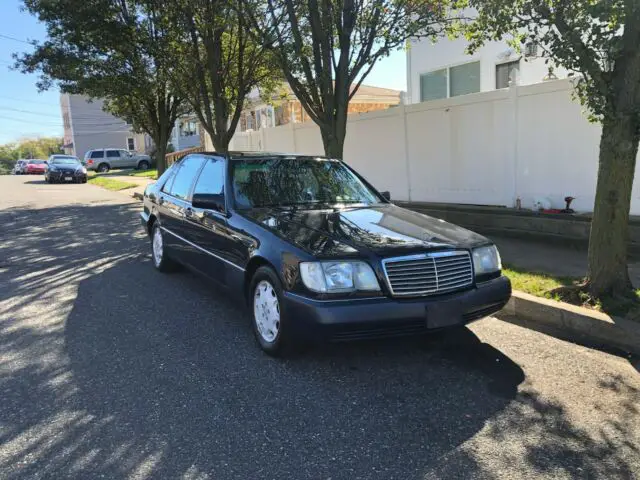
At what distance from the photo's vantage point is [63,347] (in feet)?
14.3

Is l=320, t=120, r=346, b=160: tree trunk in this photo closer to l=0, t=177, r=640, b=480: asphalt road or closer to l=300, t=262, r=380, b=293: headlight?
l=0, t=177, r=640, b=480: asphalt road

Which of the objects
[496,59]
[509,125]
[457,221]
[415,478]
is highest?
[496,59]

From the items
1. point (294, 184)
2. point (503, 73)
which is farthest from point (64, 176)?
point (294, 184)

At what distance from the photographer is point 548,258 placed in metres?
6.72

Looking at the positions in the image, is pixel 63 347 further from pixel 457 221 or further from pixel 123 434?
pixel 457 221

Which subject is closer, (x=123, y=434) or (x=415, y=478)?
(x=415, y=478)

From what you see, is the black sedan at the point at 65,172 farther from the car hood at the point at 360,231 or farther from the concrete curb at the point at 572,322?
the concrete curb at the point at 572,322

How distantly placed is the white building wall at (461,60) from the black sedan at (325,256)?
748cm

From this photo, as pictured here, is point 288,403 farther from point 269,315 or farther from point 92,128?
point 92,128

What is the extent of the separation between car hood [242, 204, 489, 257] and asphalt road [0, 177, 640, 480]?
93 cm

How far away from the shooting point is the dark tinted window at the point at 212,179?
516 cm

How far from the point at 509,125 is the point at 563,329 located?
4.77 metres

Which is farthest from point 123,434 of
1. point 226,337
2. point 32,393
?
point 226,337

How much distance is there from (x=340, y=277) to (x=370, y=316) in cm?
33
